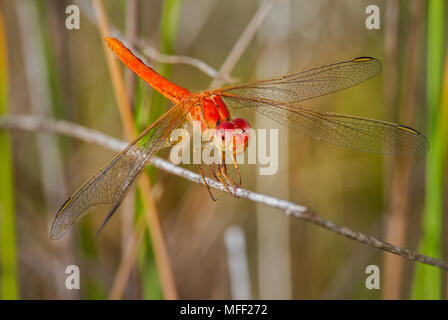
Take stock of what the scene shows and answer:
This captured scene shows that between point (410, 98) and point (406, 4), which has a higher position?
point (406, 4)

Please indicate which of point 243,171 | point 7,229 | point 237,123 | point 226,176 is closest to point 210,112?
point 237,123

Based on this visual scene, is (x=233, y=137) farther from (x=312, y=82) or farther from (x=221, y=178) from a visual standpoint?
(x=312, y=82)

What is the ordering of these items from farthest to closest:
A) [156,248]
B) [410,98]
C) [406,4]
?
[406,4]
[410,98]
[156,248]

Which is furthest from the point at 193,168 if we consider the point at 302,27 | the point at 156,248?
the point at 302,27

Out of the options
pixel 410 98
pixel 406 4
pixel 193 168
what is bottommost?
pixel 193 168

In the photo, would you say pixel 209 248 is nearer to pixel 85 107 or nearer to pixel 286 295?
pixel 286 295

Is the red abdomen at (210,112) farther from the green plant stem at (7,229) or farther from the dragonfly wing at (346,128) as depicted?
the green plant stem at (7,229)

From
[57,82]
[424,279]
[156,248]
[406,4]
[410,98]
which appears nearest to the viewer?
[424,279]
